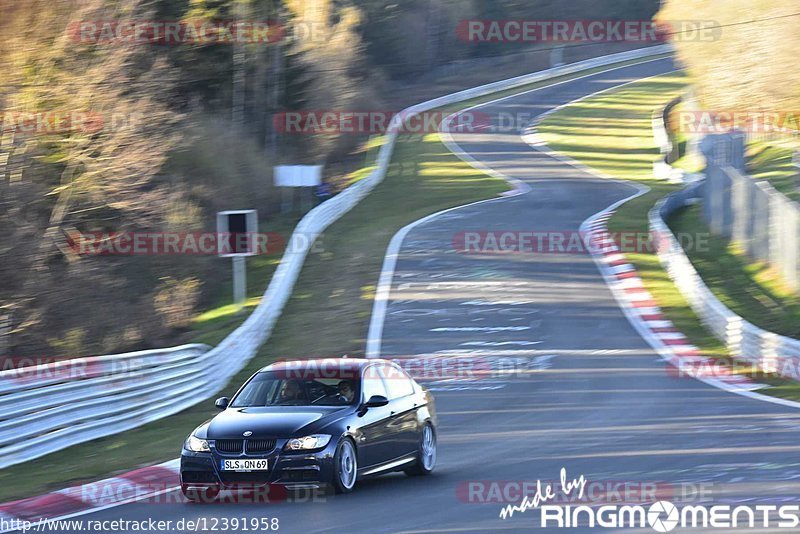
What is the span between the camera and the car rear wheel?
10.3m

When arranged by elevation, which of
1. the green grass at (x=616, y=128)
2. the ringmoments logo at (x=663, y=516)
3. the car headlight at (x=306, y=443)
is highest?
the green grass at (x=616, y=128)

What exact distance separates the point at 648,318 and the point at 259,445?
14.7 metres

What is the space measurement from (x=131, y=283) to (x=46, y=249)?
14.0 ft

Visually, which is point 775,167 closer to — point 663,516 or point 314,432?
point 314,432

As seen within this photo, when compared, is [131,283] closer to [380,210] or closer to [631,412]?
[380,210]

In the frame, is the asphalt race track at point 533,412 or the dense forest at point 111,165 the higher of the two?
the dense forest at point 111,165

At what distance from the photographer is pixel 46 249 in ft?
82.1

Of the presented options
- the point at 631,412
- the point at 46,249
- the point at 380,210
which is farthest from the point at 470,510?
the point at 380,210

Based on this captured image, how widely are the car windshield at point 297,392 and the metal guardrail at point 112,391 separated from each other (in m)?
3.37

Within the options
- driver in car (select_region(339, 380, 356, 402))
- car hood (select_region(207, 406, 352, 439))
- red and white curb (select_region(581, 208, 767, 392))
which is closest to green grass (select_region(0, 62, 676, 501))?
car hood (select_region(207, 406, 352, 439))

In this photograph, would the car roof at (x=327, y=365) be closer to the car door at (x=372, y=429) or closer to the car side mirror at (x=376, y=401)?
the car door at (x=372, y=429)

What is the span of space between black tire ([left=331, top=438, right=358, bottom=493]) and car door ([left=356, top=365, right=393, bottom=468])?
11cm

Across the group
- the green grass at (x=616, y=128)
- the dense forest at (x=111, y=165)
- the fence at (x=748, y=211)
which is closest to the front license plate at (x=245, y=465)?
the dense forest at (x=111, y=165)

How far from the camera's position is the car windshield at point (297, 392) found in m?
11.0
